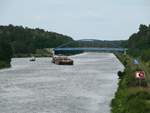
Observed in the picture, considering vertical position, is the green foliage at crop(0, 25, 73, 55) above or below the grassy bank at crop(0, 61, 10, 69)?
above

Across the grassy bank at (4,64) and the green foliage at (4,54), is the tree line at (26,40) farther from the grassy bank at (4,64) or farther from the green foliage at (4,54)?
the grassy bank at (4,64)

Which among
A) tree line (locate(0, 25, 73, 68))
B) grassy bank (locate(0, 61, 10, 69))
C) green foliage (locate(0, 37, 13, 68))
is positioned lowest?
grassy bank (locate(0, 61, 10, 69))

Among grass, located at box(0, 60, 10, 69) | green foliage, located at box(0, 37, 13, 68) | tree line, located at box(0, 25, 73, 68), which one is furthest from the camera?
tree line, located at box(0, 25, 73, 68)

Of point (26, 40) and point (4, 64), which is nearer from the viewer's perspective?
point (4, 64)

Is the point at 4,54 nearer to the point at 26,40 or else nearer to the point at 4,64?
the point at 4,64

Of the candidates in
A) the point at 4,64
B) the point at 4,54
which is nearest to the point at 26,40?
the point at 4,54

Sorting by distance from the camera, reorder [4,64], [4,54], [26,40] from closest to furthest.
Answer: [4,64] < [4,54] < [26,40]

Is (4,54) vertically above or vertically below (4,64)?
above

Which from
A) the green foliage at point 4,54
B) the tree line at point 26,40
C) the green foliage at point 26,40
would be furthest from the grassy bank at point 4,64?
the green foliage at point 26,40

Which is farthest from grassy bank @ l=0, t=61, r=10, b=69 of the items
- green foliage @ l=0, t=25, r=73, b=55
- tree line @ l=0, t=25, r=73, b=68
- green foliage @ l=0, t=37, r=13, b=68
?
green foliage @ l=0, t=25, r=73, b=55

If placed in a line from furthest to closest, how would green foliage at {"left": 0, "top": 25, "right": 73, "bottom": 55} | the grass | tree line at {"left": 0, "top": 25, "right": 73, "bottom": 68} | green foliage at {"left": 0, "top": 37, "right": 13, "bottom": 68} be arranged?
green foliage at {"left": 0, "top": 25, "right": 73, "bottom": 55} < tree line at {"left": 0, "top": 25, "right": 73, "bottom": 68} < green foliage at {"left": 0, "top": 37, "right": 13, "bottom": 68} < the grass

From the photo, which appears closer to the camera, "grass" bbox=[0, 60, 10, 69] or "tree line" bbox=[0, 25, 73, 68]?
"grass" bbox=[0, 60, 10, 69]

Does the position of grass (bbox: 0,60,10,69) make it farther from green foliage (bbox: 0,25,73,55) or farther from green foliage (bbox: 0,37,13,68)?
green foliage (bbox: 0,25,73,55)

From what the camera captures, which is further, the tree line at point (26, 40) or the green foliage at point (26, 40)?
the green foliage at point (26, 40)
